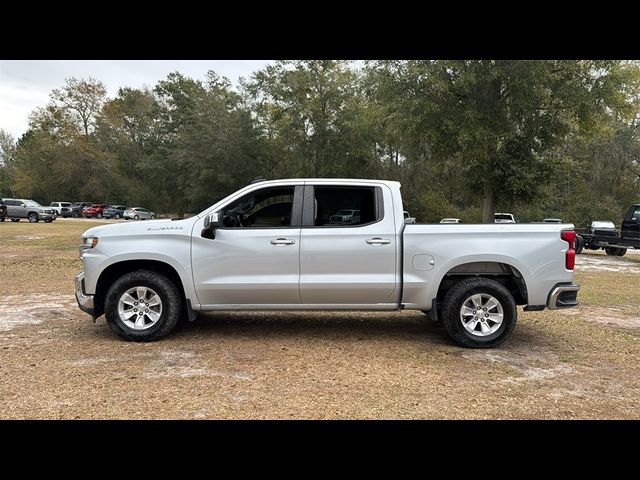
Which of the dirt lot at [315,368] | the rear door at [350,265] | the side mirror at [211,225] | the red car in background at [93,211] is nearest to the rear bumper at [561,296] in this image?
the dirt lot at [315,368]

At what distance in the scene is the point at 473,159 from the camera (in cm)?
2164

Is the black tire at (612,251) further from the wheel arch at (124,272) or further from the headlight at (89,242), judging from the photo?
the headlight at (89,242)

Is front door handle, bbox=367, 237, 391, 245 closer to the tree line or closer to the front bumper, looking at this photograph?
the front bumper

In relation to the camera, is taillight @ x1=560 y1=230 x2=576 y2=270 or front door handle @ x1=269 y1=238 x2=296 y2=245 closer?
taillight @ x1=560 y1=230 x2=576 y2=270

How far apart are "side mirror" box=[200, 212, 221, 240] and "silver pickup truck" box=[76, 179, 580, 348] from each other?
0.04 ft

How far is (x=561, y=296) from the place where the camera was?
18.4 feet

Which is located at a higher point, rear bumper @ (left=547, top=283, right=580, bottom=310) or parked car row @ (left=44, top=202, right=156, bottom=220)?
parked car row @ (left=44, top=202, right=156, bottom=220)

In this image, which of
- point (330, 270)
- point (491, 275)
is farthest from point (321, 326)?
point (491, 275)

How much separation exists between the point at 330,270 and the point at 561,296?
2.68 m

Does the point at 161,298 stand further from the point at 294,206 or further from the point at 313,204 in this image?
the point at 313,204

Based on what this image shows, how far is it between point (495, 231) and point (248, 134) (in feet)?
120

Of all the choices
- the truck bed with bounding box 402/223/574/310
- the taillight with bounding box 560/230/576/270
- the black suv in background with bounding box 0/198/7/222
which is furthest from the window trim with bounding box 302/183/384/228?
the black suv in background with bounding box 0/198/7/222

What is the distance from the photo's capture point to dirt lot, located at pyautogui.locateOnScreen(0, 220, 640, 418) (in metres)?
3.94

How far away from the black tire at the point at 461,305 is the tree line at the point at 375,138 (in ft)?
50.0
